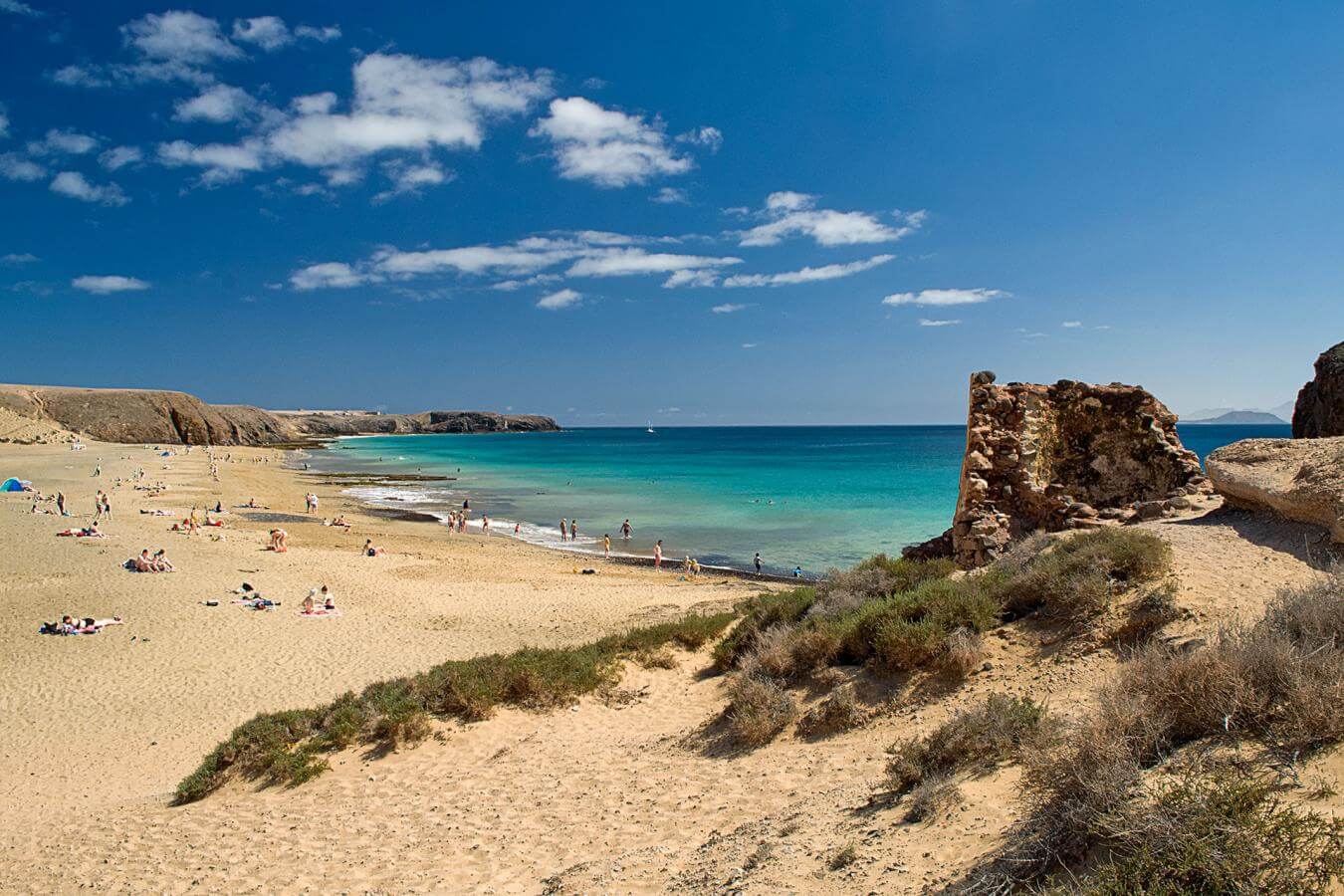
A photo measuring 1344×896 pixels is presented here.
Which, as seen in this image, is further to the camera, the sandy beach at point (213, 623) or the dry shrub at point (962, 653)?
the sandy beach at point (213, 623)

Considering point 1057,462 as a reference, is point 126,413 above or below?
above

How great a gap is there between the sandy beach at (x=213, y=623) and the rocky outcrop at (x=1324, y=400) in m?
18.2

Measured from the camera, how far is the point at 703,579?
945 inches

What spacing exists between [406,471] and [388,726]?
66812 millimetres

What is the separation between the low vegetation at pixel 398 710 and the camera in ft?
26.0

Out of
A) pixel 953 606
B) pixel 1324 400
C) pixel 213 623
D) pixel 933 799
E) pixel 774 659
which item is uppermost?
pixel 1324 400

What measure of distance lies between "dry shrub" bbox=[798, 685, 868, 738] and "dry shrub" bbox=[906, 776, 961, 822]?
2149 millimetres

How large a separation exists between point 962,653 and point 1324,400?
22.8 m

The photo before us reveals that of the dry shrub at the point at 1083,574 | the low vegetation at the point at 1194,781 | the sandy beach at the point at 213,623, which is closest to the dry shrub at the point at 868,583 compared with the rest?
the dry shrub at the point at 1083,574

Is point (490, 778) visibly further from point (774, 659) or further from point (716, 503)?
point (716, 503)

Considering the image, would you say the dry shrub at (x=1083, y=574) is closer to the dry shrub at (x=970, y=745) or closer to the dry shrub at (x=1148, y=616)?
the dry shrub at (x=1148, y=616)

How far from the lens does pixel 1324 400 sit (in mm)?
21156

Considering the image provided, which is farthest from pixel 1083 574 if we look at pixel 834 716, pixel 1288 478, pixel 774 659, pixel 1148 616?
pixel 1288 478

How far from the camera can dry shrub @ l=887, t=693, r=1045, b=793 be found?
4934 mm
